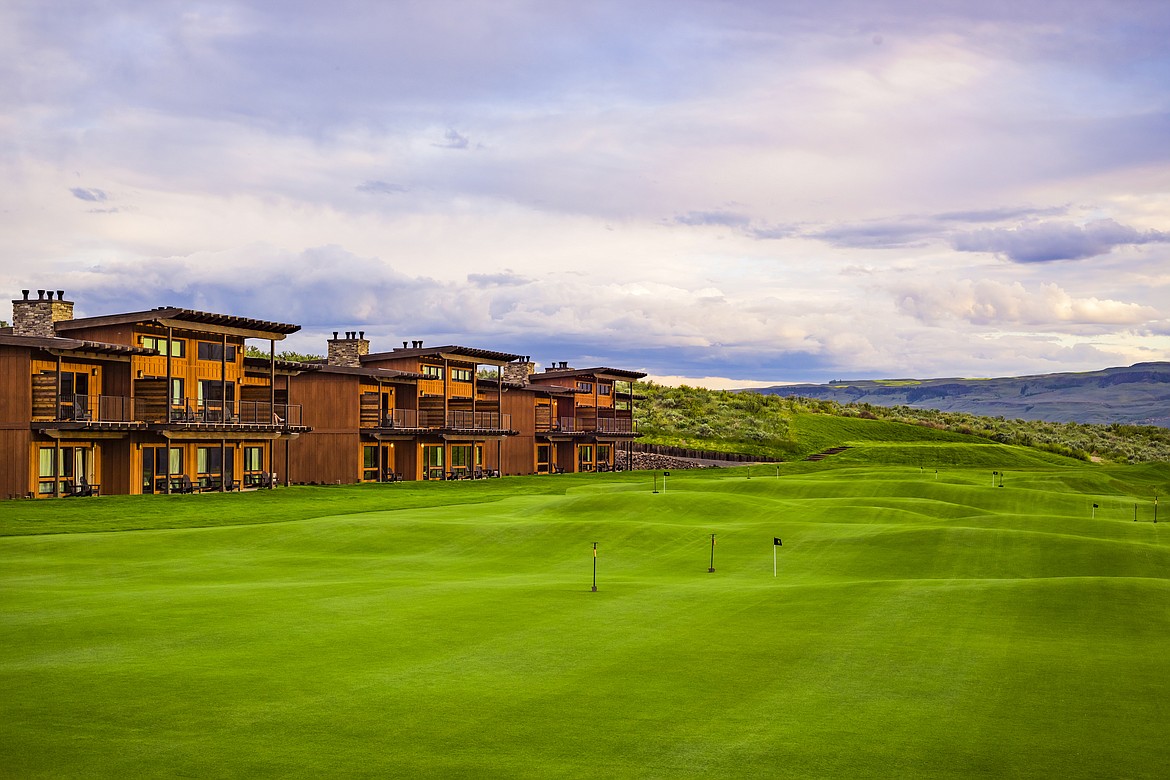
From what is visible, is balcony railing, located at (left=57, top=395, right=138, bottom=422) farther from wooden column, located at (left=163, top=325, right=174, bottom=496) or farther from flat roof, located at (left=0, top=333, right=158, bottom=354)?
flat roof, located at (left=0, top=333, right=158, bottom=354)

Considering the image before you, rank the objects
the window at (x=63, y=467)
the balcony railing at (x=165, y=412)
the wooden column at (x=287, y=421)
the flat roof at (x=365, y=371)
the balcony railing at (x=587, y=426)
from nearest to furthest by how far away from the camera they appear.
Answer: the window at (x=63, y=467), the balcony railing at (x=165, y=412), the wooden column at (x=287, y=421), the flat roof at (x=365, y=371), the balcony railing at (x=587, y=426)

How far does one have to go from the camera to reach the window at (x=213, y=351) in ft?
156

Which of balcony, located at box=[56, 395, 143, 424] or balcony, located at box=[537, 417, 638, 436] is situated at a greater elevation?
balcony, located at box=[56, 395, 143, 424]

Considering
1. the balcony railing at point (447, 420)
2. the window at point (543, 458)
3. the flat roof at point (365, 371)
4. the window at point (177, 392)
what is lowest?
the window at point (543, 458)

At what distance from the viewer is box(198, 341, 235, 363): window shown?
47.4m

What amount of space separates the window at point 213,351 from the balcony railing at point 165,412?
211 centimetres

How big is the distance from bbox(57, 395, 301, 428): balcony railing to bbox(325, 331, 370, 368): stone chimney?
10.0 meters

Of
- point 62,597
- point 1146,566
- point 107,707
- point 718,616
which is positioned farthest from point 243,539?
point 1146,566

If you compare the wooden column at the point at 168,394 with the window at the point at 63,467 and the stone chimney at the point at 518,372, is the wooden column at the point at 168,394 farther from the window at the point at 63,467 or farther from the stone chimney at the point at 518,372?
the stone chimney at the point at 518,372

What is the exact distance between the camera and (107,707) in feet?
34.9

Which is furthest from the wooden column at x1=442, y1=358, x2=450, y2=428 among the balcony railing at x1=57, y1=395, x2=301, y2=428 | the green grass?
the green grass

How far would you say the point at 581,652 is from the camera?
536 inches

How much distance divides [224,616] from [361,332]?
156ft

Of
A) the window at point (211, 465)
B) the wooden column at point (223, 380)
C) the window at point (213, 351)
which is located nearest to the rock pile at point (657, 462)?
the window at point (211, 465)
